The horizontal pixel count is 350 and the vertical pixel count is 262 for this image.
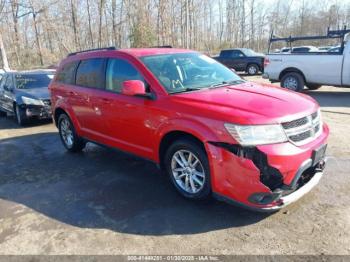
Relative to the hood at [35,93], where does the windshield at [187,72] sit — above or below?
above

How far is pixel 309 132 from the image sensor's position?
12.1 feet

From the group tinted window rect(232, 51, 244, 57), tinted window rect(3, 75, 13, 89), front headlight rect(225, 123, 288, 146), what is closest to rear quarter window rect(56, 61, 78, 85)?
front headlight rect(225, 123, 288, 146)

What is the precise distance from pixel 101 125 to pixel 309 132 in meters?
3.03

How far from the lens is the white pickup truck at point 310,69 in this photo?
10594mm

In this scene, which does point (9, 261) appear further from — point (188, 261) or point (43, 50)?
point (43, 50)

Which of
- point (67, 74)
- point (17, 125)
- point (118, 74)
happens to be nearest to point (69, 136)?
point (67, 74)

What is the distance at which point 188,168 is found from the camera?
403 centimetres

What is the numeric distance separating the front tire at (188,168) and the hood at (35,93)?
6.43 meters

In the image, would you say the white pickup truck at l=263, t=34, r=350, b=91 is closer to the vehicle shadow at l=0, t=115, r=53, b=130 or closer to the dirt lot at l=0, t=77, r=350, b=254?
the dirt lot at l=0, t=77, r=350, b=254

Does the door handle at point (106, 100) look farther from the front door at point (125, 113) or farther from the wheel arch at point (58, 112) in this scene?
the wheel arch at point (58, 112)

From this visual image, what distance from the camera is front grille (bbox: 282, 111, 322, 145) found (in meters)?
3.47

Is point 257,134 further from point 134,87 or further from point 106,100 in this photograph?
point 106,100

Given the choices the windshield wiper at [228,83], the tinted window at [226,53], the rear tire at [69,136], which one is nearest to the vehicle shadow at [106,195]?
the rear tire at [69,136]

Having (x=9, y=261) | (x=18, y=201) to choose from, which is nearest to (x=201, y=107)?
(x=9, y=261)
